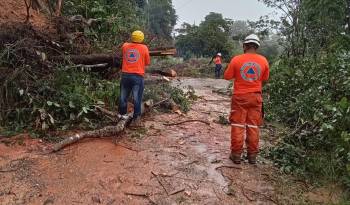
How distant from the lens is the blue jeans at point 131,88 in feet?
22.2

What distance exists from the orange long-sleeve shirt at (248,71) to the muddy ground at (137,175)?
1122mm

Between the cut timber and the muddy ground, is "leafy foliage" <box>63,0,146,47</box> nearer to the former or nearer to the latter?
the cut timber

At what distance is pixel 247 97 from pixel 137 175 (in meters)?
1.87

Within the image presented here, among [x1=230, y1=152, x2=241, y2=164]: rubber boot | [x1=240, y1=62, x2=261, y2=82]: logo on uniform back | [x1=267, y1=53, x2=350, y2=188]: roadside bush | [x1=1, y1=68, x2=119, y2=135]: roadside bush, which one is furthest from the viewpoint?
[x1=1, y1=68, x2=119, y2=135]: roadside bush

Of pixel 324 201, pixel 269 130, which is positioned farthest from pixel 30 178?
pixel 269 130

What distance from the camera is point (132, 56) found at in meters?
6.73

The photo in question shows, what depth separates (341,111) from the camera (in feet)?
17.6

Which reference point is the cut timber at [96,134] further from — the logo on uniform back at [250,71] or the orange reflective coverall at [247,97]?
the logo on uniform back at [250,71]

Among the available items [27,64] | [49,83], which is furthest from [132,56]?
[27,64]

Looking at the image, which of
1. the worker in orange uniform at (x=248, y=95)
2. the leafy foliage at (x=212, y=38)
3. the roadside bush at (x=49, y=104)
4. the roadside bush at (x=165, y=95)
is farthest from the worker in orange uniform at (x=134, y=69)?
the leafy foliage at (x=212, y=38)

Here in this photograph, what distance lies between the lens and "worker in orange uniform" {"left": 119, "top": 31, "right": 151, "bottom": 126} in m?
6.73

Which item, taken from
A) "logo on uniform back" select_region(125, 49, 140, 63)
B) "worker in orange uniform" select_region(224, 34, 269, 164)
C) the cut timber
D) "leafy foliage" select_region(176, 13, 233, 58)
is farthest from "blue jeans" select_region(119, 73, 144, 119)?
"leafy foliage" select_region(176, 13, 233, 58)

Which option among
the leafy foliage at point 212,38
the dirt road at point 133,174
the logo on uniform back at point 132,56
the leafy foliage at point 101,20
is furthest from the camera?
the leafy foliage at point 212,38

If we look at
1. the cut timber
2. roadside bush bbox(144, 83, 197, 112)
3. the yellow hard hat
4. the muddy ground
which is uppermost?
the yellow hard hat
